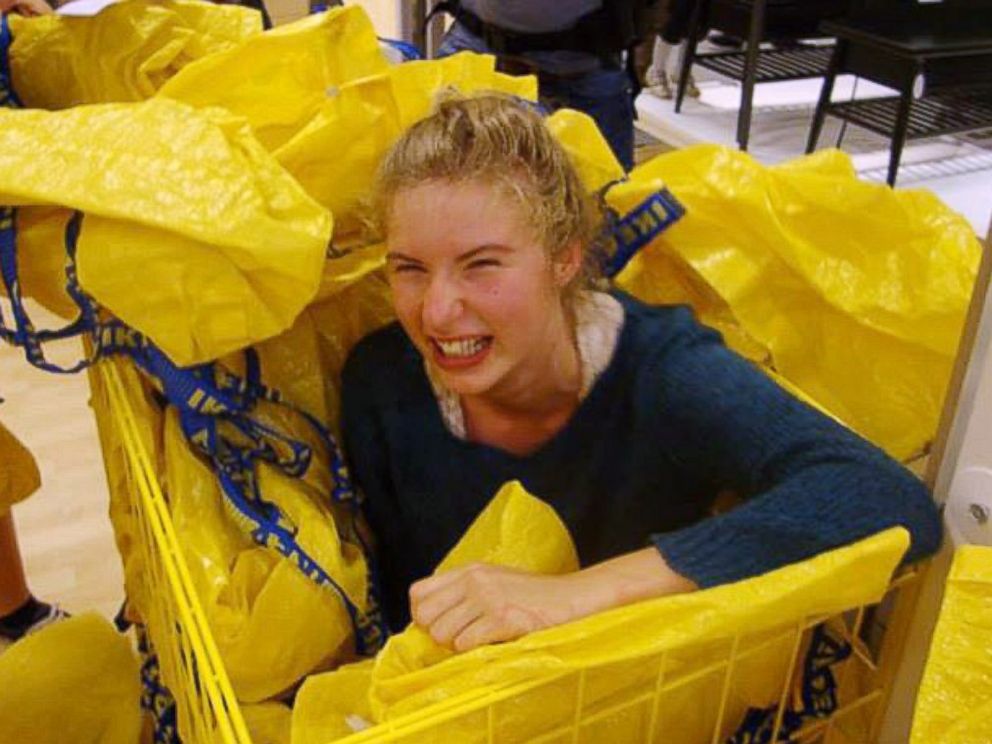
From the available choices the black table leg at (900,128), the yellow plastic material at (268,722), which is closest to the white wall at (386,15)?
the black table leg at (900,128)

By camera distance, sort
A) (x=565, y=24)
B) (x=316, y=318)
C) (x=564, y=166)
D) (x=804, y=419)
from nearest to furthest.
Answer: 1. (x=804, y=419)
2. (x=564, y=166)
3. (x=316, y=318)
4. (x=565, y=24)

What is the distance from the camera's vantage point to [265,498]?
2.79ft

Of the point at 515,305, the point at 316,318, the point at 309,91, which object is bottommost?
the point at 316,318

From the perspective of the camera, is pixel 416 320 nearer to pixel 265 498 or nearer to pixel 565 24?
pixel 265 498

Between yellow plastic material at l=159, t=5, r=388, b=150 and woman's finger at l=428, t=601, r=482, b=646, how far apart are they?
17.8 inches

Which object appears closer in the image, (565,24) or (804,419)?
(804,419)

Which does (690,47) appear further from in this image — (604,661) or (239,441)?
(604,661)

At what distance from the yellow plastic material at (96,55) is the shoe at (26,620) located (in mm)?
789

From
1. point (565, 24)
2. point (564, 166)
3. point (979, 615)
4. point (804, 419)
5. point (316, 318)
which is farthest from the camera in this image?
point (565, 24)

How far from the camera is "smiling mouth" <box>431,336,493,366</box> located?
0.82 meters

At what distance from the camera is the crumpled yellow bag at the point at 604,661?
54cm

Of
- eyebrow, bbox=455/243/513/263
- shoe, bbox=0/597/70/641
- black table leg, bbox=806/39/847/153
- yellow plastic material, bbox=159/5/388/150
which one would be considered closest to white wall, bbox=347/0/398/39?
black table leg, bbox=806/39/847/153

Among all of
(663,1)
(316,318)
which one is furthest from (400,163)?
(663,1)

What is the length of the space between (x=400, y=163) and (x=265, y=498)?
0.97 feet
